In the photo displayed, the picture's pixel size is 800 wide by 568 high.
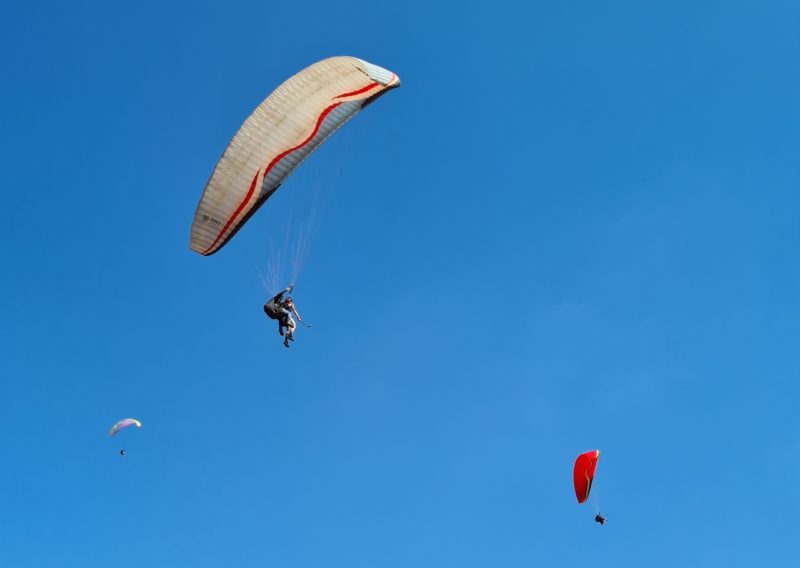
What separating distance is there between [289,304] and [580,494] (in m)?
19.0

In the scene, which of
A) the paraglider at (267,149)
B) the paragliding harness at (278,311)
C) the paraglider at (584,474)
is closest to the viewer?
the paraglider at (267,149)

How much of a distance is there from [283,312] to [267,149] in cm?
619

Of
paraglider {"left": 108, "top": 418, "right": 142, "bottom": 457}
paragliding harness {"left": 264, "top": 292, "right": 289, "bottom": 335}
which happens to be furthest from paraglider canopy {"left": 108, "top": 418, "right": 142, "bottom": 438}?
paragliding harness {"left": 264, "top": 292, "right": 289, "bottom": 335}

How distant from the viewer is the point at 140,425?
4788cm

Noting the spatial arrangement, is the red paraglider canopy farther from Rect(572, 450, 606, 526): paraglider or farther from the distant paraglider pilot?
the distant paraglider pilot

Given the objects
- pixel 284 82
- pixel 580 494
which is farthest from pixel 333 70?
pixel 580 494

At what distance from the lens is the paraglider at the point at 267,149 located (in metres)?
28.5

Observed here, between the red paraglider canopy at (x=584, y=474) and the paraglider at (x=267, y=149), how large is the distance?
887 inches

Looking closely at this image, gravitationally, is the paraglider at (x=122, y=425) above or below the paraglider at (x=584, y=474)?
above

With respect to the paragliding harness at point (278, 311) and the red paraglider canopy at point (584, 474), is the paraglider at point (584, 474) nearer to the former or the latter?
the red paraglider canopy at point (584, 474)

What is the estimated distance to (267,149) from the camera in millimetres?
28578

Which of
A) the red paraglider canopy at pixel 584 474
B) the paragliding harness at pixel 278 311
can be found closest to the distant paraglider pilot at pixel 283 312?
the paragliding harness at pixel 278 311

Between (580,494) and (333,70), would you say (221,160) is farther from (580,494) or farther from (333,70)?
(580,494)

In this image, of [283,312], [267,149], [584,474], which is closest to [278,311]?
[283,312]
